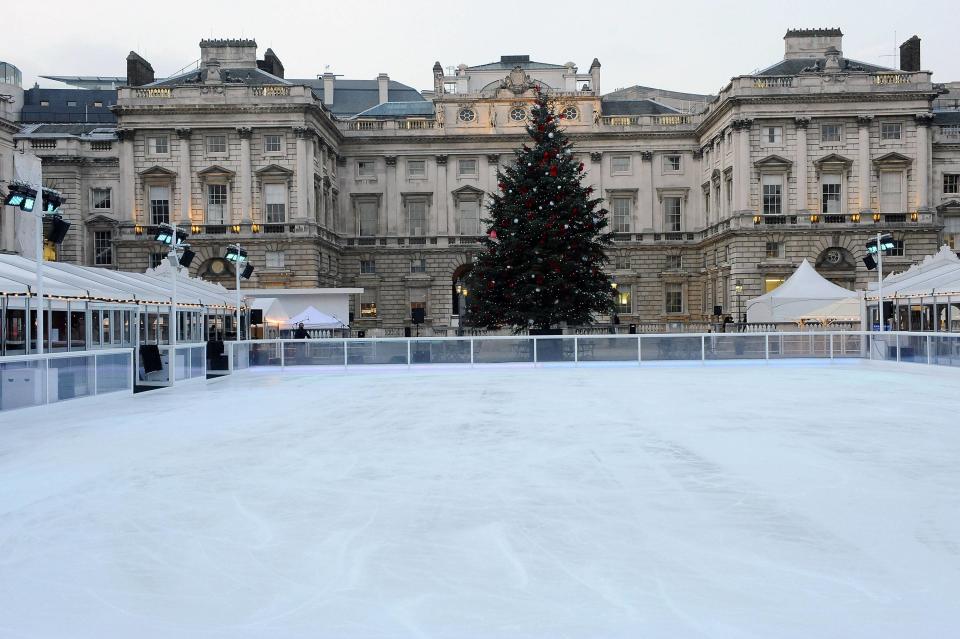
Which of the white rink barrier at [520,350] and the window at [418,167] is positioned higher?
the window at [418,167]

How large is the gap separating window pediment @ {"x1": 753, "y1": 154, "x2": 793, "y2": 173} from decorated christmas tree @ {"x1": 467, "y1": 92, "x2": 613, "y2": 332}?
22.9 meters

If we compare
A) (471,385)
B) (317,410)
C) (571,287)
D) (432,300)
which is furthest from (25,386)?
(432,300)

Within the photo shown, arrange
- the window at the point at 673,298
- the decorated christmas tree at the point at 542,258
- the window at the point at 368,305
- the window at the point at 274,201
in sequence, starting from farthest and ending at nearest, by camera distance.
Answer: the window at the point at 673,298 → the window at the point at 368,305 → the window at the point at 274,201 → the decorated christmas tree at the point at 542,258

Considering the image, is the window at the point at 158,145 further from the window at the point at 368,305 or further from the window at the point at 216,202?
the window at the point at 368,305

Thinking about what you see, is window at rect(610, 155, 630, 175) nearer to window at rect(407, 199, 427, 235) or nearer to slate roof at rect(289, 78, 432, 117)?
window at rect(407, 199, 427, 235)

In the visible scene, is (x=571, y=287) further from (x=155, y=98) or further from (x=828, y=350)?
(x=155, y=98)

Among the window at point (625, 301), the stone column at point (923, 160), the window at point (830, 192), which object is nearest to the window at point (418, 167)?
the window at point (625, 301)

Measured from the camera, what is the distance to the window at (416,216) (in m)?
60.9

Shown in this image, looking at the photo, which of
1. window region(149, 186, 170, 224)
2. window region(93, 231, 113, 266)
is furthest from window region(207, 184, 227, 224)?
window region(93, 231, 113, 266)

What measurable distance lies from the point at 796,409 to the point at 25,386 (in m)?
13.5

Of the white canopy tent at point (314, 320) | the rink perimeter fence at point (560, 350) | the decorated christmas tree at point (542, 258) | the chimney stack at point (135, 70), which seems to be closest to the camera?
the rink perimeter fence at point (560, 350)

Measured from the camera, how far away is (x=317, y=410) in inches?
607

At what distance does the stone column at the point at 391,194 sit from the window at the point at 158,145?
50.3 feet

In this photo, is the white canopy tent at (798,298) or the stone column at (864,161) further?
the stone column at (864,161)
